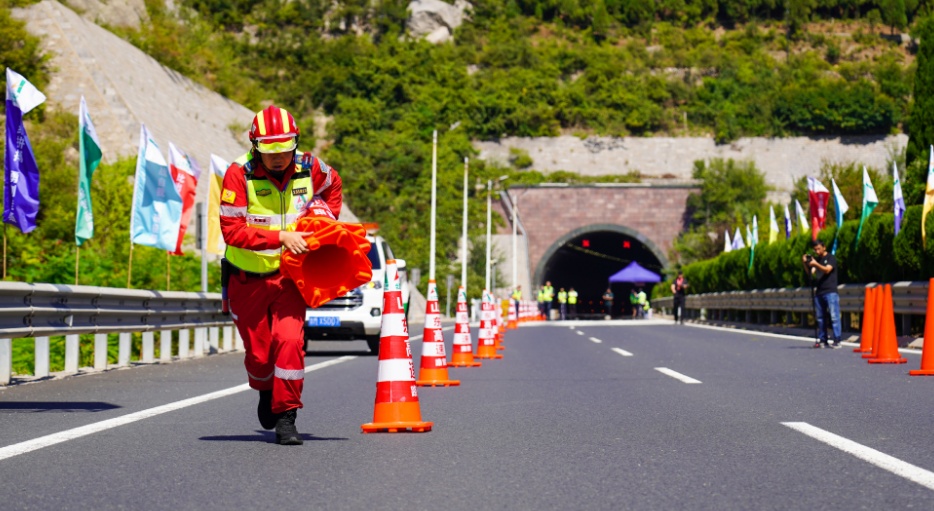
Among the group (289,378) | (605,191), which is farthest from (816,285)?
(605,191)

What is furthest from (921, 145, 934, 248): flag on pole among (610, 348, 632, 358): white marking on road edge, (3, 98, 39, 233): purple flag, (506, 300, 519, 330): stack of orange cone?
(506, 300, 519, 330): stack of orange cone

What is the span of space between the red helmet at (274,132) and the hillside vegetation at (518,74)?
49.1 metres

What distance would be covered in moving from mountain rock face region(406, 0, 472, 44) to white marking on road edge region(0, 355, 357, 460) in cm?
10973

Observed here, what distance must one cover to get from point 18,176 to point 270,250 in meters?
7.49

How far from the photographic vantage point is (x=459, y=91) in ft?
313

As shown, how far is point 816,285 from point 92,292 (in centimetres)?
1174

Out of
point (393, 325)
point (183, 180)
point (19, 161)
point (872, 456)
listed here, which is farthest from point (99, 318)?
point (872, 456)

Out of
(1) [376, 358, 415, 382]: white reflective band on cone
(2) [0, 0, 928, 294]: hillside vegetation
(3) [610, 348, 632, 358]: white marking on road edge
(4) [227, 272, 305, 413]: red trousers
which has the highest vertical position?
(2) [0, 0, 928, 294]: hillside vegetation

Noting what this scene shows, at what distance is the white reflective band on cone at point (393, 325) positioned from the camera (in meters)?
8.30

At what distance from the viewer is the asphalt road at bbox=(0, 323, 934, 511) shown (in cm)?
539

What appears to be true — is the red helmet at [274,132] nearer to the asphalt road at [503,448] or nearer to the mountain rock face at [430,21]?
the asphalt road at [503,448]

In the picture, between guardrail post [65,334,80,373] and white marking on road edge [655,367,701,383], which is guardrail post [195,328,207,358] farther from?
white marking on road edge [655,367,701,383]

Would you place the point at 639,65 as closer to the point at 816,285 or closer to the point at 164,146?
the point at 164,146

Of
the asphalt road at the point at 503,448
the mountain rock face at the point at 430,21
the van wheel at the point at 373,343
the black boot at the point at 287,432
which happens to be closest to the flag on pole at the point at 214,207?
the van wheel at the point at 373,343
